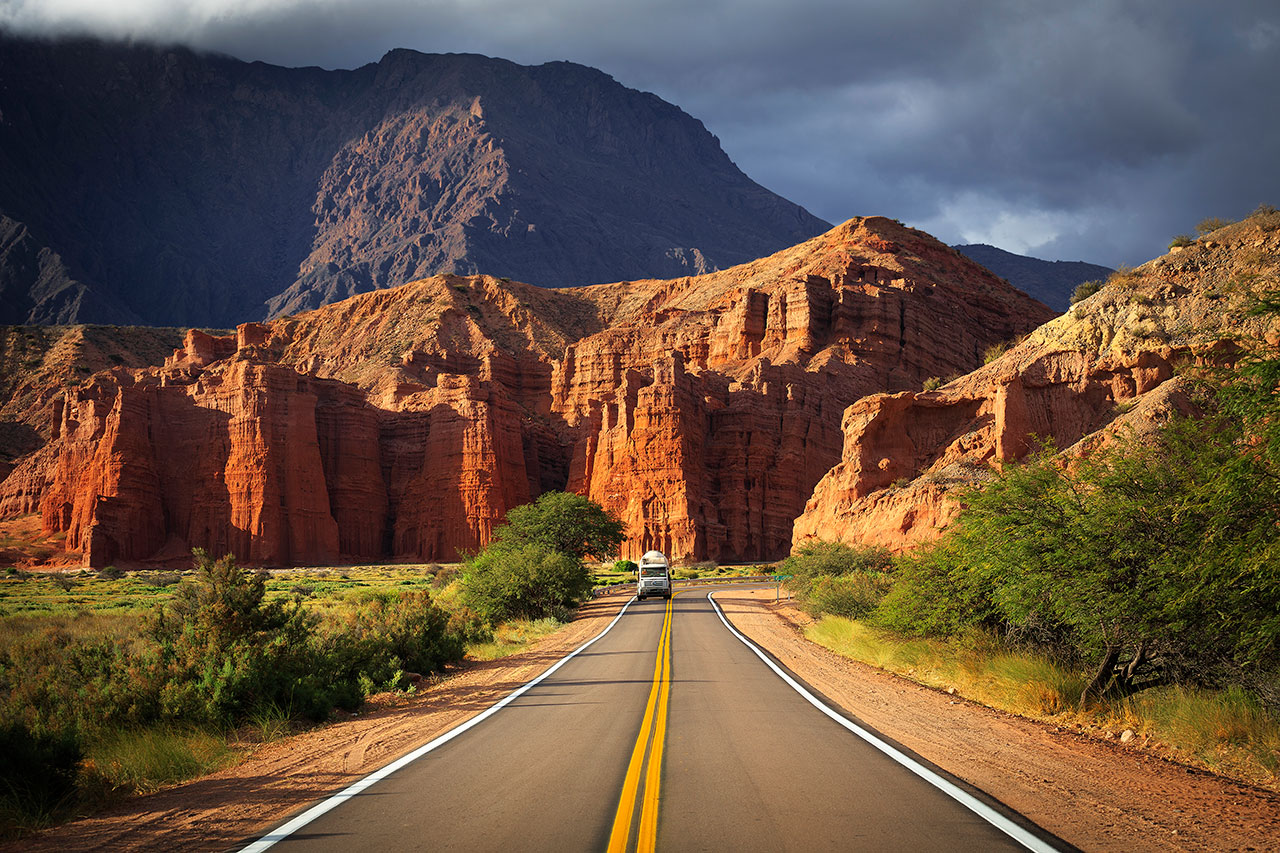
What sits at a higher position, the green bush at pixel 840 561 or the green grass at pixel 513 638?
the green bush at pixel 840 561

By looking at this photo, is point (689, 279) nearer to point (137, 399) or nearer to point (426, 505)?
point (426, 505)

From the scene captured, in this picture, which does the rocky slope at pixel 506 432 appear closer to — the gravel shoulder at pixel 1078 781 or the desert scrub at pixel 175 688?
the desert scrub at pixel 175 688

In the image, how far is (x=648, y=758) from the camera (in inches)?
368

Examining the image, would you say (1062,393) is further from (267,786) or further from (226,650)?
(267,786)

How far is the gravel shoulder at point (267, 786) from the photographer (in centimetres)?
705

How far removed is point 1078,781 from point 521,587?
2578 centimetres

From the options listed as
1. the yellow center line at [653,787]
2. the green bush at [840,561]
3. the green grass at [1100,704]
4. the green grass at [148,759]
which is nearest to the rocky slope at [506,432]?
the green bush at [840,561]

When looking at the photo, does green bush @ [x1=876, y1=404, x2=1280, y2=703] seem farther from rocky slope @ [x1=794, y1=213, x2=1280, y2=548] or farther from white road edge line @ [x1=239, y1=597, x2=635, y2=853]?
rocky slope @ [x1=794, y1=213, x2=1280, y2=548]

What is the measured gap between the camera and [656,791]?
7.97 m

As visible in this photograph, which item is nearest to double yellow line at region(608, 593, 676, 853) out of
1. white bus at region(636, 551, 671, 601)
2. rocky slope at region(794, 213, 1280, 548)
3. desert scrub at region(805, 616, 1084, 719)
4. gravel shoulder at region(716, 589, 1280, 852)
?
gravel shoulder at region(716, 589, 1280, 852)

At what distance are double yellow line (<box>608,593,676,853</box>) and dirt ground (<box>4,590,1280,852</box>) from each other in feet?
8.49

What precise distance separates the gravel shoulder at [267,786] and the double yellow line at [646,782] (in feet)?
8.37

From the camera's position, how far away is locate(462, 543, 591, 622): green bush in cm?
3172

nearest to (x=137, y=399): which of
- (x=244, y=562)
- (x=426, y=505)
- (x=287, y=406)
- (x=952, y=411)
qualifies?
(x=287, y=406)
